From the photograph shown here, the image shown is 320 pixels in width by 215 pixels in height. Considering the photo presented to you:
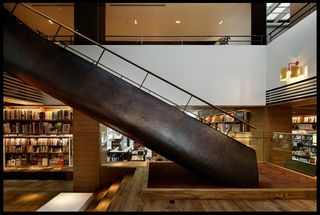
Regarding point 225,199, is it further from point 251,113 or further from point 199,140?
point 251,113

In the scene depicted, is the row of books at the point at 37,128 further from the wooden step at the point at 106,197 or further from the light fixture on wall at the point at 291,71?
the light fixture on wall at the point at 291,71

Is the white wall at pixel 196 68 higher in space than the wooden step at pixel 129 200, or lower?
higher

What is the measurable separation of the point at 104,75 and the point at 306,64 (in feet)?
16.0

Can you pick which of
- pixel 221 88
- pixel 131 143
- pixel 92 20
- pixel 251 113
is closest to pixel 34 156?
pixel 131 143

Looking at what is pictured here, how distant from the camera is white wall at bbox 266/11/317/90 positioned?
18.6 feet

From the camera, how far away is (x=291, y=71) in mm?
6246

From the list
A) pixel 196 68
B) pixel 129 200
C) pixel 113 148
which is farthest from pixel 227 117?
pixel 129 200

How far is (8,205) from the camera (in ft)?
19.3

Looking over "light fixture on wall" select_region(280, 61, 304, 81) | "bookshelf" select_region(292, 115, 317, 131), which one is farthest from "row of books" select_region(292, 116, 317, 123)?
"light fixture on wall" select_region(280, 61, 304, 81)

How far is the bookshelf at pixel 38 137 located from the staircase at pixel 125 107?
5.01 meters

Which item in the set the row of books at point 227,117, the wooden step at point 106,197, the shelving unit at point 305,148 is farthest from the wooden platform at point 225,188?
the row of books at point 227,117

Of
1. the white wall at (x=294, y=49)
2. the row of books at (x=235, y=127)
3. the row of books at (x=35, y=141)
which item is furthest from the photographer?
the row of books at (x=235, y=127)

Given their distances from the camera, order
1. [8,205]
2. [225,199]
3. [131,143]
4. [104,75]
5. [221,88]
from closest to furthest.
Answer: [225,199] → [104,75] → [8,205] → [221,88] → [131,143]

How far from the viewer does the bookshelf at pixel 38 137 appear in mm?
8719
